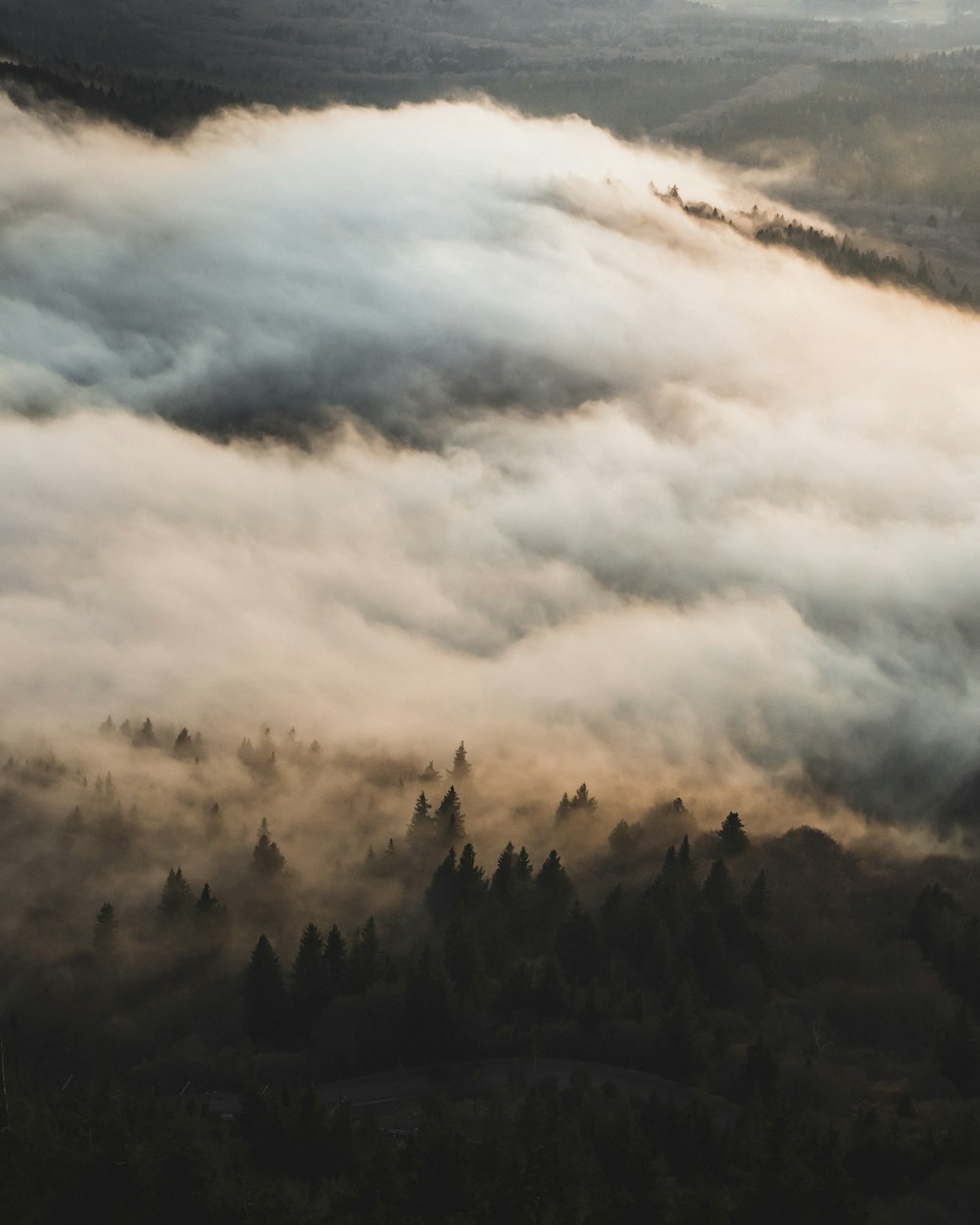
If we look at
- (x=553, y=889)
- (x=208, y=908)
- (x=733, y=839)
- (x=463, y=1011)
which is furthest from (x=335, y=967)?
(x=733, y=839)

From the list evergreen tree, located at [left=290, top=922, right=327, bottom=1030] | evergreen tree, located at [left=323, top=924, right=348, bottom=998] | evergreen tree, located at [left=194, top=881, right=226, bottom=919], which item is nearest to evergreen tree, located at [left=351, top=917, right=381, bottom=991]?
evergreen tree, located at [left=323, top=924, right=348, bottom=998]

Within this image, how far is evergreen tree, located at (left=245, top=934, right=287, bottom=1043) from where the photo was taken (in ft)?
390

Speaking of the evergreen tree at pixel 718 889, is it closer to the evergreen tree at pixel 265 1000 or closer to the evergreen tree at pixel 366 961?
the evergreen tree at pixel 366 961

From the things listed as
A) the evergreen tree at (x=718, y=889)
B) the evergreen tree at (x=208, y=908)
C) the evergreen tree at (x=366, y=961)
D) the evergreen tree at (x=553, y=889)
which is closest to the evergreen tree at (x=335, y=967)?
the evergreen tree at (x=366, y=961)

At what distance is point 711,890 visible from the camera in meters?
132

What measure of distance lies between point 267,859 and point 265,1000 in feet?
125

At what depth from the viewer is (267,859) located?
516ft

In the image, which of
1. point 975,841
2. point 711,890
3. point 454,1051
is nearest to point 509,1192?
point 454,1051

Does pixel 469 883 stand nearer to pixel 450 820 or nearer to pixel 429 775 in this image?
pixel 450 820

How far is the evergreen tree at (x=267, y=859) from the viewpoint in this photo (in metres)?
157

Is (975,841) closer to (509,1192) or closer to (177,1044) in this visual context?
(177,1044)

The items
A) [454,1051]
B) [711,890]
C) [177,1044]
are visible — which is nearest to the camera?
[454,1051]

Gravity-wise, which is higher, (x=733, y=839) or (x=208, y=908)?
(x=733, y=839)

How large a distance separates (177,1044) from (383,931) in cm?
2384
